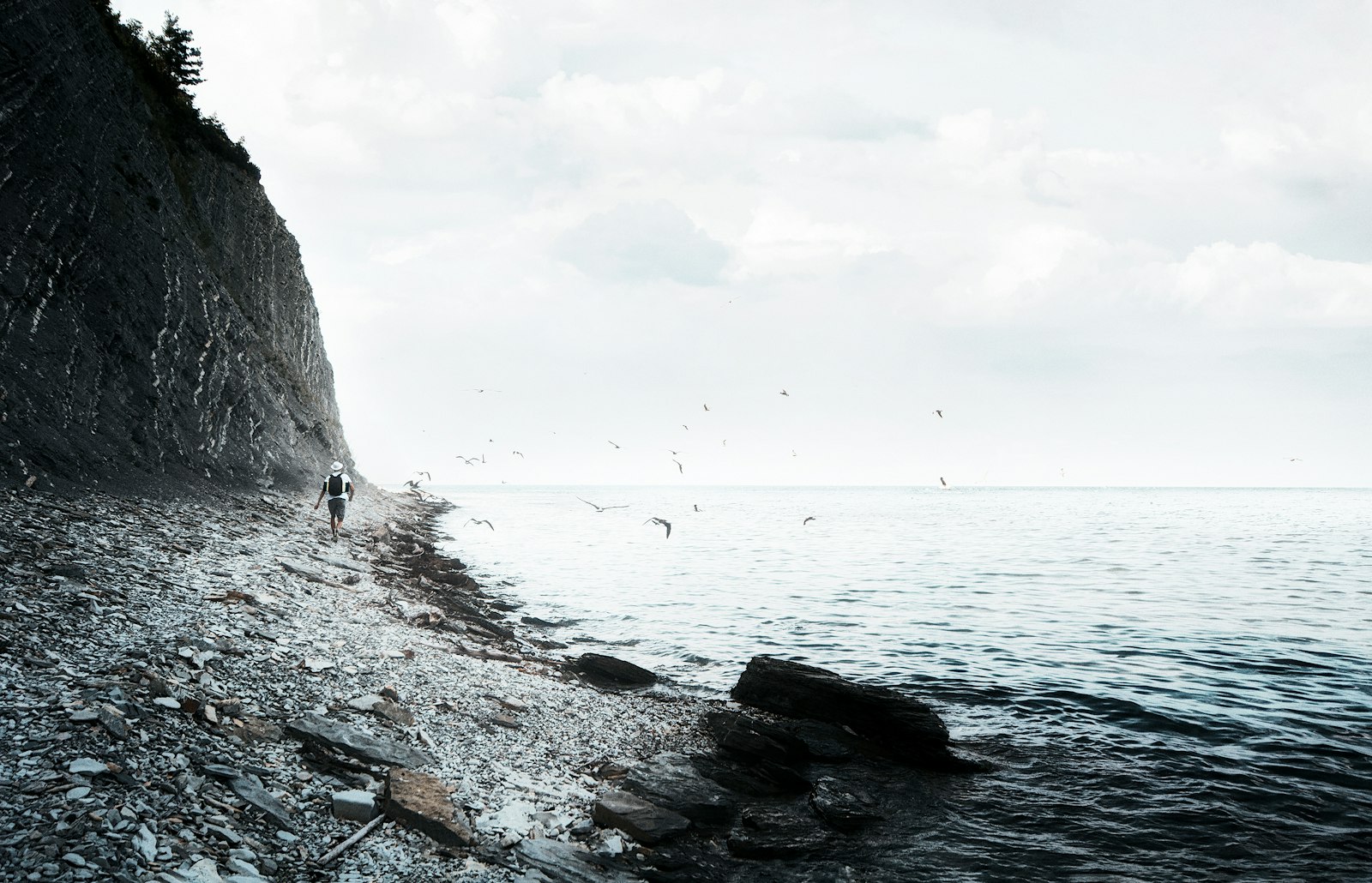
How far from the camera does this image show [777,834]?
791cm

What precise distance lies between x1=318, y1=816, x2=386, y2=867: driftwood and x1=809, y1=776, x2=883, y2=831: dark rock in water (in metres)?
4.95

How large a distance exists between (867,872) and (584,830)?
2922 millimetres

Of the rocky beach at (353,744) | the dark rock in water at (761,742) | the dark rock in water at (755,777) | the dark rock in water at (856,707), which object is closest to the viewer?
the rocky beach at (353,744)

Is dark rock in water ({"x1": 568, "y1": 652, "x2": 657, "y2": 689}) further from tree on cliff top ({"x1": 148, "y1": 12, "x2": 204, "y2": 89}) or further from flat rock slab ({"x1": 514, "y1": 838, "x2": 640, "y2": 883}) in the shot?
tree on cliff top ({"x1": 148, "y1": 12, "x2": 204, "y2": 89})

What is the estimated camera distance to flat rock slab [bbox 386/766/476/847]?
609 centimetres

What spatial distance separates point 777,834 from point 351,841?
14.4 feet

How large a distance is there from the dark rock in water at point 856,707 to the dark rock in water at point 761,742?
44.3 inches

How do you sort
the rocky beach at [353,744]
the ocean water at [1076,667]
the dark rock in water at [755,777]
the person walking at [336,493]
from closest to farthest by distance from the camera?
the rocky beach at [353,744]
the ocean water at [1076,667]
the dark rock in water at [755,777]
the person walking at [336,493]

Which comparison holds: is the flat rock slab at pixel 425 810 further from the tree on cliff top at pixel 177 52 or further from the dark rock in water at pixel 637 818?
the tree on cliff top at pixel 177 52

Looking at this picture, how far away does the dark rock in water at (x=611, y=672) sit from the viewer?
1379 centimetres

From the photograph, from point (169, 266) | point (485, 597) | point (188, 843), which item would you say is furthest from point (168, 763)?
point (169, 266)

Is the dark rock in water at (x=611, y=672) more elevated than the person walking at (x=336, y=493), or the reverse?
the person walking at (x=336, y=493)

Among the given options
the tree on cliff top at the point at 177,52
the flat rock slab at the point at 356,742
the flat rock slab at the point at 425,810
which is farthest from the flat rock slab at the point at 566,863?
the tree on cliff top at the point at 177,52

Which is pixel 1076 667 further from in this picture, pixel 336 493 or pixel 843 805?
pixel 336 493
